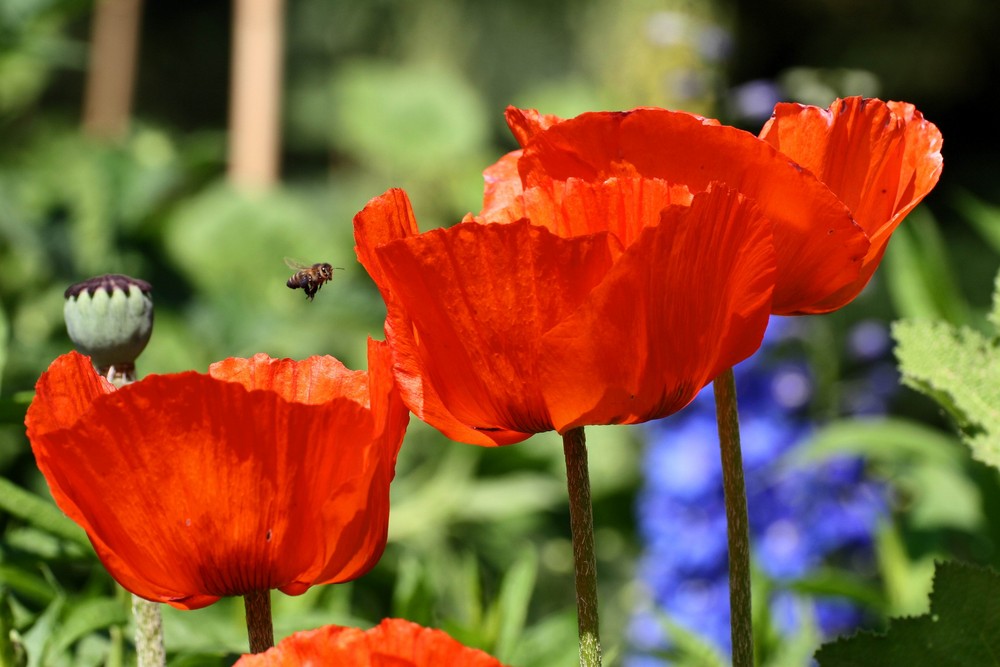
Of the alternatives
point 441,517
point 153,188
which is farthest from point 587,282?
point 441,517

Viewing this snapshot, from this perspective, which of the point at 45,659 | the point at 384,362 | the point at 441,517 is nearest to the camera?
the point at 384,362

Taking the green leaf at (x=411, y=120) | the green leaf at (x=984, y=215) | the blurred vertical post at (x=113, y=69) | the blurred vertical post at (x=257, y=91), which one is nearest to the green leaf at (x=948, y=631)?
the green leaf at (x=984, y=215)

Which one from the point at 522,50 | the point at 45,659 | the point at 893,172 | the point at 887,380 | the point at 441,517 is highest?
the point at 522,50

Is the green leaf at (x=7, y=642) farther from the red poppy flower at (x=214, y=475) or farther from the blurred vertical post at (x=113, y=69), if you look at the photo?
the blurred vertical post at (x=113, y=69)

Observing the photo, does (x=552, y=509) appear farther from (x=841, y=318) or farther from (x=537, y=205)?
(x=537, y=205)

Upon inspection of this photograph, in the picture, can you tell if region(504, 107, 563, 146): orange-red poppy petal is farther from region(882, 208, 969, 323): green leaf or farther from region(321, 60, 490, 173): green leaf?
region(321, 60, 490, 173): green leaf

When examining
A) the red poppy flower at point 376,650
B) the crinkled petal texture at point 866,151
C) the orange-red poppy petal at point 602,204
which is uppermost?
the crinkled petal texture at point 866,151

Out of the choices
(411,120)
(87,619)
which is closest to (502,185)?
(87,619)
